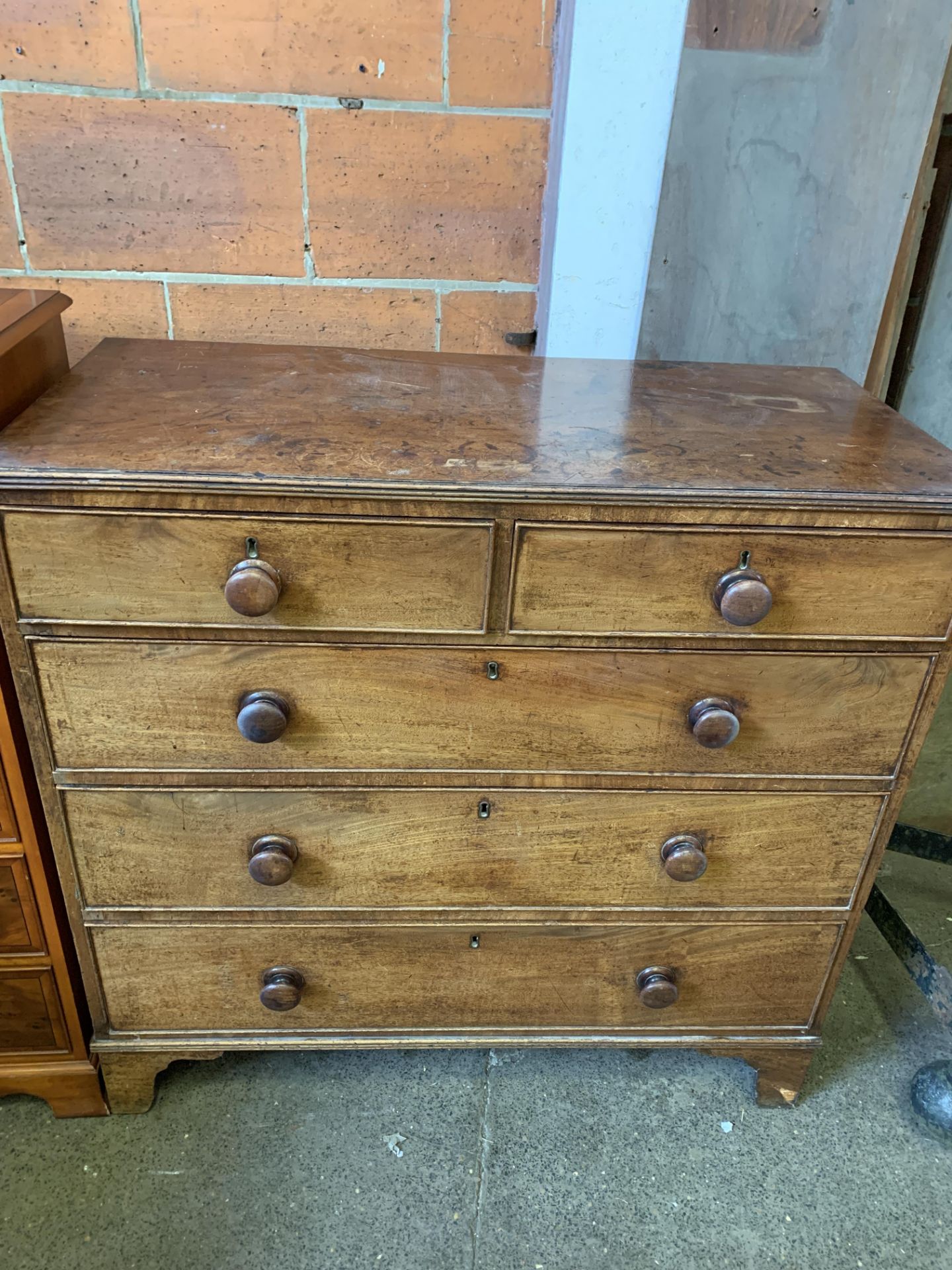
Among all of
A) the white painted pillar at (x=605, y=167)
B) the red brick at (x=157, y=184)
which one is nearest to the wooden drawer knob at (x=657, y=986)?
the white painted pillar at (x=605, y=167)

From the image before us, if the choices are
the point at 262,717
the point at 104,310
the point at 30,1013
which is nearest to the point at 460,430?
the point at 262,717

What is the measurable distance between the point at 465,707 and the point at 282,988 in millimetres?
525

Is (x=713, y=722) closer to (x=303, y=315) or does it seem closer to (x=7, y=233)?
(x=303, y=315)

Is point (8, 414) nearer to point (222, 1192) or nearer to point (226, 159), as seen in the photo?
point (226, 159)

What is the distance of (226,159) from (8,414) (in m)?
0.63

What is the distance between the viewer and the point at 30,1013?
1373mm

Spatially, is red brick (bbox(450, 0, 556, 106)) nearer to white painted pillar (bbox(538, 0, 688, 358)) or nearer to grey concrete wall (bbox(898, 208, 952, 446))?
white painted pillar (bbox(538, 0, 688, 358))

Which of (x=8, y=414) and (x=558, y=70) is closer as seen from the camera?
(x=8, y=414)

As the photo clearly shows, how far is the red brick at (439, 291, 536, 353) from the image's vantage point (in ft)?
5.24

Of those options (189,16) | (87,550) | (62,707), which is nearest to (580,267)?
(189,16)

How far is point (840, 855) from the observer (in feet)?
4.27

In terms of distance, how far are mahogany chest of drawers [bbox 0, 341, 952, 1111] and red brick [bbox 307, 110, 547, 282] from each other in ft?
0.81

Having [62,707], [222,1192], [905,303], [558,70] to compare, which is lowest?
[222,1192]

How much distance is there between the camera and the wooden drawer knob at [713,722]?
3.74 ft
